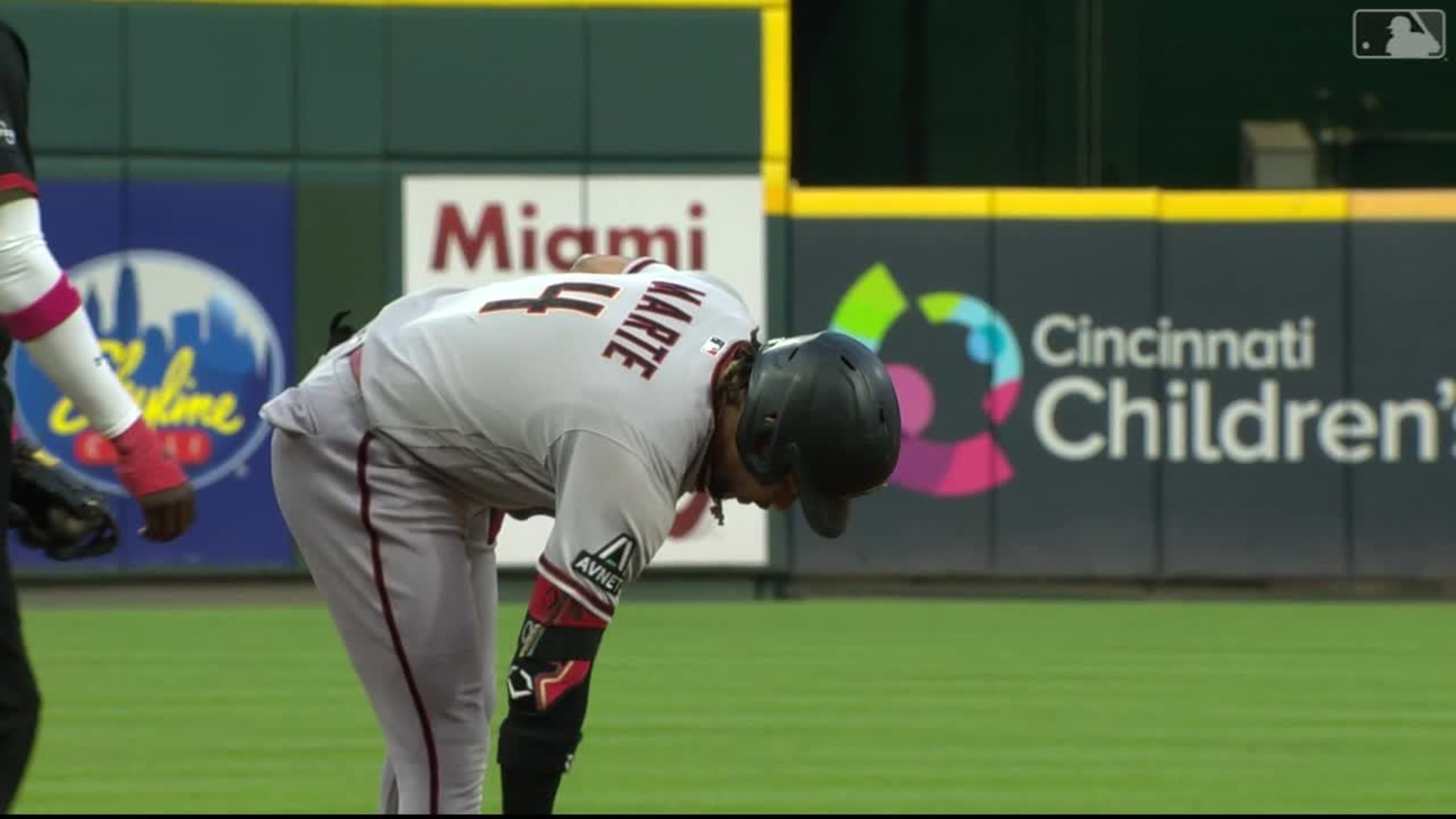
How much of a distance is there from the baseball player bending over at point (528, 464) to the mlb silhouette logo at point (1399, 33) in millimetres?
10773

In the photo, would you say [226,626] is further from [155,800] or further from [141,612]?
[155,800]

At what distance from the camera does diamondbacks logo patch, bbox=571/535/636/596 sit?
13.3 feet

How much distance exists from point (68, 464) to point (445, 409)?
32.7ft

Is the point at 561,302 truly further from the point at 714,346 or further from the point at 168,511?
the point at 168,511

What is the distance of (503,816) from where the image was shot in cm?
409

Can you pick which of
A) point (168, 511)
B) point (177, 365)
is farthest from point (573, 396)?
point (177, 365)

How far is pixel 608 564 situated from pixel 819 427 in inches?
16.8

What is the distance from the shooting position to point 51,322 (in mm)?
4086

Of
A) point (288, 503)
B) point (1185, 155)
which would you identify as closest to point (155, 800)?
point (288, 503)

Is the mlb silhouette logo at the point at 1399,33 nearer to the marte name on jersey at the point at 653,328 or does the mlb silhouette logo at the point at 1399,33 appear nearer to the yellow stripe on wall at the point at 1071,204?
the yellow stripe on wall at the point at 1071,204

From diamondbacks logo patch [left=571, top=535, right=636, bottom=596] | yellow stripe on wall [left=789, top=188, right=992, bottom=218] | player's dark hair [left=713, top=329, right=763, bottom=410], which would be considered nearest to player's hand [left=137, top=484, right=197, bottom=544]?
diamondbacks logo patch [left=571, top=535, right=636, bottom=596]

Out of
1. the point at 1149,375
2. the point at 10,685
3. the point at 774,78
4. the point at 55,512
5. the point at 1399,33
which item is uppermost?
the point at 1399,33

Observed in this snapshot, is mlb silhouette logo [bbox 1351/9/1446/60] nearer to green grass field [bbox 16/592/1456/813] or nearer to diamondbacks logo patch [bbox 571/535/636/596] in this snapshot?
green grass field [bbox 16/592/1456/813]

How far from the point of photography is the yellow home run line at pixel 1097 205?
47.6 feet
